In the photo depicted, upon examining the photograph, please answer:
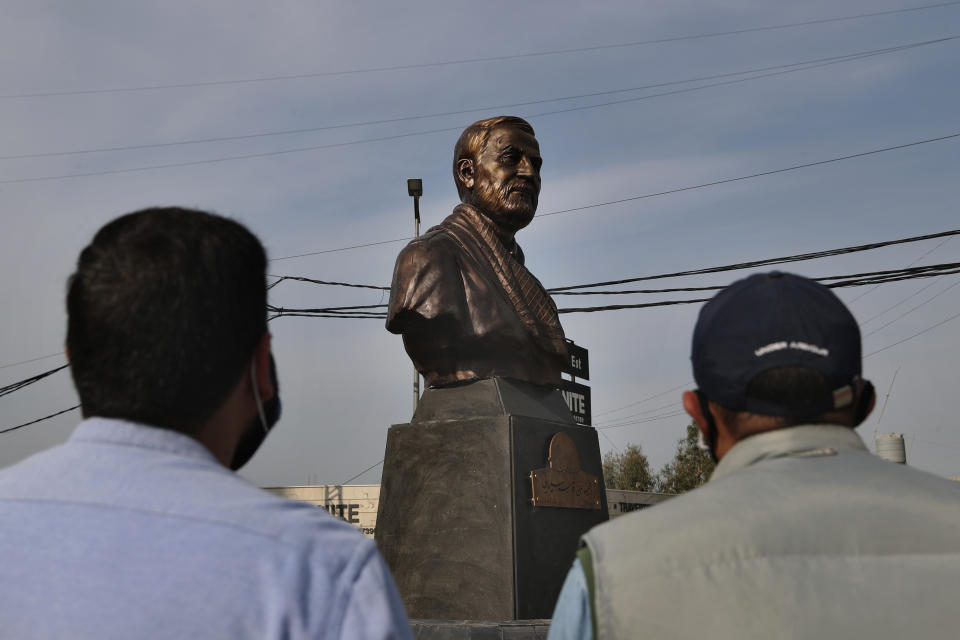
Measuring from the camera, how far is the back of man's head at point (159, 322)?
4.22ft

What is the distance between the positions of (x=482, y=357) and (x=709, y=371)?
14.3 ft

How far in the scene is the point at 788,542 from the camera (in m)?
1.29

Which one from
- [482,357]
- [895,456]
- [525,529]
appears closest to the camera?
[525,529]

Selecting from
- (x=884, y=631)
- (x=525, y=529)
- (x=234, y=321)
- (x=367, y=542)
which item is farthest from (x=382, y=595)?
(x=525, y=529)

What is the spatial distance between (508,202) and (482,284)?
658 mm

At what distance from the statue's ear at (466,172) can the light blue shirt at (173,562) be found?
525cm

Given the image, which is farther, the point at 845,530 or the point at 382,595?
the point at 845,530

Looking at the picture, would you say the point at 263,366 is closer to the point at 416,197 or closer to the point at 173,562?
the point at 173,562

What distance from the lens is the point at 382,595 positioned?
1.17 m

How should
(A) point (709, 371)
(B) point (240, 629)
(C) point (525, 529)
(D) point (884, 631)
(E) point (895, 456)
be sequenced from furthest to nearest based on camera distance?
(E) point (895, 456)
(C) point (525, 529)
(A) point (709, 371)
(D) point (884, 631)
(B) point (240, 629)

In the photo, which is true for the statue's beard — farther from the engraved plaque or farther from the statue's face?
the engraved plaque

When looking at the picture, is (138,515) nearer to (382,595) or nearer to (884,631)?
(382,595)

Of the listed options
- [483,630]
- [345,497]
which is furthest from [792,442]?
[345,497]

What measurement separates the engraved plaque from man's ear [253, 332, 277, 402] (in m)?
4.07
